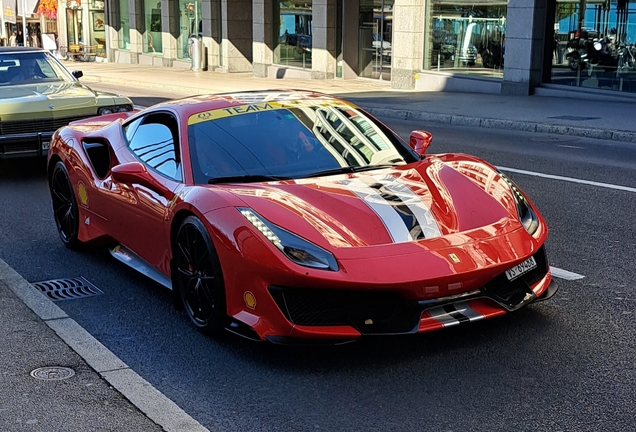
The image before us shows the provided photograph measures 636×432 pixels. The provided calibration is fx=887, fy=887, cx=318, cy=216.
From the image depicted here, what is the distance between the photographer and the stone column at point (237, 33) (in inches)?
1321

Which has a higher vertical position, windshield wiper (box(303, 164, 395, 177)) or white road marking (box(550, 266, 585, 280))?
windshield wiper (box(303, 164, 395, 177))

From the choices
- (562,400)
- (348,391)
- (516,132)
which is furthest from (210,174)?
(516,132)

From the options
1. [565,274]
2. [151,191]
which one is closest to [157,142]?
[151,191]

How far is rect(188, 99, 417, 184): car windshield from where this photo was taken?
5.59 meters

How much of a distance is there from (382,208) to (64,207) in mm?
3591

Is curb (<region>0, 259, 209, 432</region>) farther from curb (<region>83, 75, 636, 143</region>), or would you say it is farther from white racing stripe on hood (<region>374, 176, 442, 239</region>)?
curb (<region>83, 75, 636, 143</region>)

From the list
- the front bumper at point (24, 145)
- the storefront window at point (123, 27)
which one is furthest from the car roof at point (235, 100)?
the storefront window at point (123, 27)

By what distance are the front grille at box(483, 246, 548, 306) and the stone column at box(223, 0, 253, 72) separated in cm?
2976

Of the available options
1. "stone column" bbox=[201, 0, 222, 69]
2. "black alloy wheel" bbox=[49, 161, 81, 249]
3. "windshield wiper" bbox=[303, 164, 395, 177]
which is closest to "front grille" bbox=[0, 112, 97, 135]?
"black alloy wheel" bbox=[49, 161, 81, 249]

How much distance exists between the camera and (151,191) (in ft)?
18.9

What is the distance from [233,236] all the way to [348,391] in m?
1.06

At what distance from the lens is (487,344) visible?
4.90 metres

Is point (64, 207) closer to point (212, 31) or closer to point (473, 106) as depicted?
point (473, 106)

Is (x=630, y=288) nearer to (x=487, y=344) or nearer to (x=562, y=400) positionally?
(x=487, y=344)
